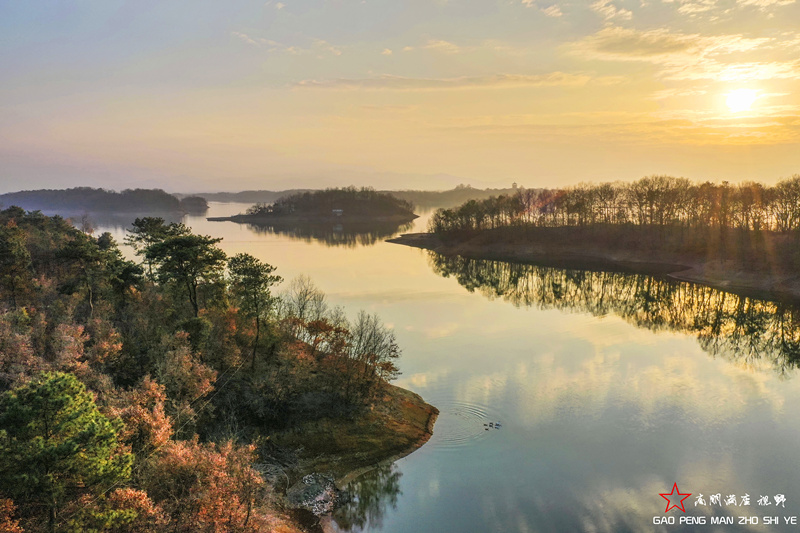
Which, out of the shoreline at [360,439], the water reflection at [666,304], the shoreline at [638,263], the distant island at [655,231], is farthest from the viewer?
the distant island at [655,231]

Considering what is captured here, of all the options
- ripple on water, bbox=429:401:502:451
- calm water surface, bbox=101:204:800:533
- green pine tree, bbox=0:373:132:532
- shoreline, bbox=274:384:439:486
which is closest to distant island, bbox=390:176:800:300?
calm water surface, bbox=101:204:800:533

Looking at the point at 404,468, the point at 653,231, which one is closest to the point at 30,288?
the point at 404,468

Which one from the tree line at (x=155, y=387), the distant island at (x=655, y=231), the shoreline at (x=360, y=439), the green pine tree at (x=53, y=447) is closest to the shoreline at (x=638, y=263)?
the distant island at (x=655, y=231)

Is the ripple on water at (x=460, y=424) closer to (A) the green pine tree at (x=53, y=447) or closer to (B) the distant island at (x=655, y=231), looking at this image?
(A) the green pine tree at (x=53, y=447)

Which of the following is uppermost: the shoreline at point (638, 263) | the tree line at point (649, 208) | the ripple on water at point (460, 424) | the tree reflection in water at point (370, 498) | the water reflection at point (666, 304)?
the tree line at point (649, 208)

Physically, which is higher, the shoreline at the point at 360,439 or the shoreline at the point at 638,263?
the shoreline at the point at 638,263

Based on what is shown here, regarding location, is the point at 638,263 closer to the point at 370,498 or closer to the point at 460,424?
the point at 460,424

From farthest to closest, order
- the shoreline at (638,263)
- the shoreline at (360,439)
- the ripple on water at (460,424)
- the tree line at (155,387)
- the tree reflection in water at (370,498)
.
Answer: the shoreline at (638,263), the ripple on water at (460,424), the shoreline at (360,439), the tree reflection in water at (370,498), the tree line at (155,387)
